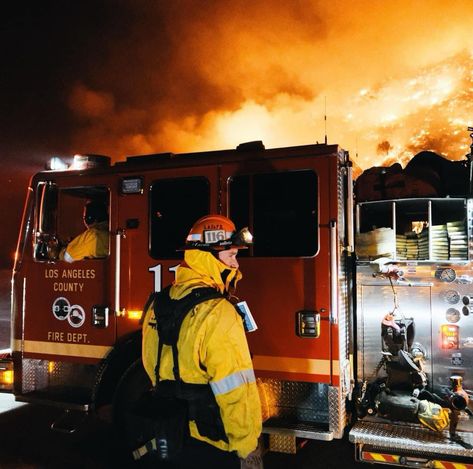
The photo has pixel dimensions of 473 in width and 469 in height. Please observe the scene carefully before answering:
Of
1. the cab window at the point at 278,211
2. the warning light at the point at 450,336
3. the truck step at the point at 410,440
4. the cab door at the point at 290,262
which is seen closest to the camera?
the truck step at the point at 410,440

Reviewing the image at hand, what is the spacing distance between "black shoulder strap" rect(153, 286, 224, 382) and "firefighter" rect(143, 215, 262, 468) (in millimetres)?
23

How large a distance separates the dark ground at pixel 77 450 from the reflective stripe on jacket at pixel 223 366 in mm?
2531

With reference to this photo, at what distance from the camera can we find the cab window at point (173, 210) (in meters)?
4.38

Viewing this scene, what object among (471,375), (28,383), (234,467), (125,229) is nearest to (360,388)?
(471,375)

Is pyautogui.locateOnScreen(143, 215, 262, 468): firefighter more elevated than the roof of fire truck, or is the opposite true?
the roof of fire truck

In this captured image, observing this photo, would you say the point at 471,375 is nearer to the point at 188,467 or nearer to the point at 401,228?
the point at 401,228

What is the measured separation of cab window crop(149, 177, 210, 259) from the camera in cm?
438

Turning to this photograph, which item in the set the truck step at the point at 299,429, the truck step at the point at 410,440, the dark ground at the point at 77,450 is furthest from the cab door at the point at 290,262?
the dark ground at the point at 77,450

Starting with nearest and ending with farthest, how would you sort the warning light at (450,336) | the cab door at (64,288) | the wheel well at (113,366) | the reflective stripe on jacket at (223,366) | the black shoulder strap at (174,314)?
the reflective stripe on jacket at (223,366), the black shoulder strap at (174,314), the warning light at (450,336), the wheel well at (113,366), the cab door at (64,288)

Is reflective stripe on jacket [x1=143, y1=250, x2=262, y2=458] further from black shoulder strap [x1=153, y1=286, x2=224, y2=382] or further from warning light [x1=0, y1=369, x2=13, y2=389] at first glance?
warning light [x1=0, y1=369, x2=13, y2=389]

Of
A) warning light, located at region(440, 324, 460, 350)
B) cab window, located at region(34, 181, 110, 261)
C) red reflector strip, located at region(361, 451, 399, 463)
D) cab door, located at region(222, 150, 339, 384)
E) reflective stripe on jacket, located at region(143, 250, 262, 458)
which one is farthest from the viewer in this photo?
cab window, located at region(34, 181, 110, 261)

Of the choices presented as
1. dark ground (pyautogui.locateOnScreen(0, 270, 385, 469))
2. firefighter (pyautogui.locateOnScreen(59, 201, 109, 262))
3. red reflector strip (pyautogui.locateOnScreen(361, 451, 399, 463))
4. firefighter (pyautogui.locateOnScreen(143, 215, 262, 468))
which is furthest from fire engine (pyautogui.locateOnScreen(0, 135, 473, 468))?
firefighter (pyautogui.locateOnScreen(143, 215, 262, 468))

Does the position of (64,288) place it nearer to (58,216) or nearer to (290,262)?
(58,216)

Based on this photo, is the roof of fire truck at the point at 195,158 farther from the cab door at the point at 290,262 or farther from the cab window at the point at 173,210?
the cab window at the point at 173,210
